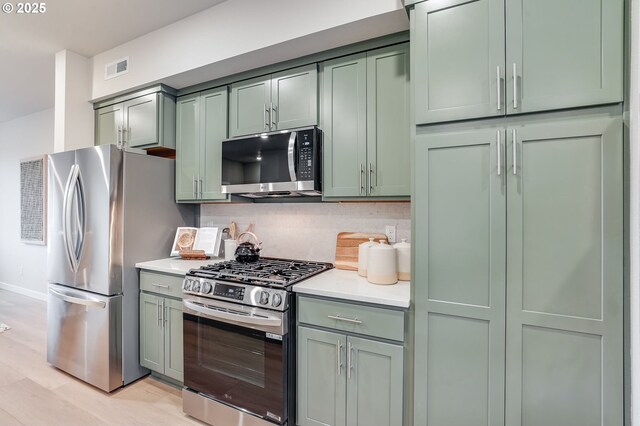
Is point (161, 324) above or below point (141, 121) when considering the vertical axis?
below

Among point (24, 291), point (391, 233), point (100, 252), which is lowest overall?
point (24, 291)

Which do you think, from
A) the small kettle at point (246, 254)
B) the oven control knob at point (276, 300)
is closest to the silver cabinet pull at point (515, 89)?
the oven control knob at point (276, 300)

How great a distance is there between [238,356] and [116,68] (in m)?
2.78

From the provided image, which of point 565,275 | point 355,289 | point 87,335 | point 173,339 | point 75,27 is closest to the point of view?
point 565,275

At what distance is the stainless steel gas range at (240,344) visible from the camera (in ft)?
5.88

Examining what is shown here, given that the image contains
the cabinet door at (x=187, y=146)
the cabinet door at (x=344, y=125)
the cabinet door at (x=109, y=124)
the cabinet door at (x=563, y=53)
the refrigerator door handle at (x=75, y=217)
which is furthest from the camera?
the cabinet door at (x=109, y=124)

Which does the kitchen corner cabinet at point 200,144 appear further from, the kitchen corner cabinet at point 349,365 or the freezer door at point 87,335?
the kitchen corner cabinet at point 349,365

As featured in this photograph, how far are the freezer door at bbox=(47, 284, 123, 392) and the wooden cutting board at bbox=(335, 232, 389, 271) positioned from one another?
174cm

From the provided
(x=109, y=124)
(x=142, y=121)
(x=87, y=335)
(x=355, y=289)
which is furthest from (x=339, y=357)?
(x=109, y=124)

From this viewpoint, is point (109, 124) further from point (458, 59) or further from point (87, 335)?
point (458, 59)

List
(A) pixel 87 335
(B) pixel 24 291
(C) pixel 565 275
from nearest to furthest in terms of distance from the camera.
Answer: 1. (C) pixel 565 275
2. (A) pixel 87 335
3. (B) pixel 24 291

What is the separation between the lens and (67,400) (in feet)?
7.58

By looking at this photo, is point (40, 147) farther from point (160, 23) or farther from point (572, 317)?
point (572, 317)

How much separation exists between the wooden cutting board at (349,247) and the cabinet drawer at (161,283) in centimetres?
116
